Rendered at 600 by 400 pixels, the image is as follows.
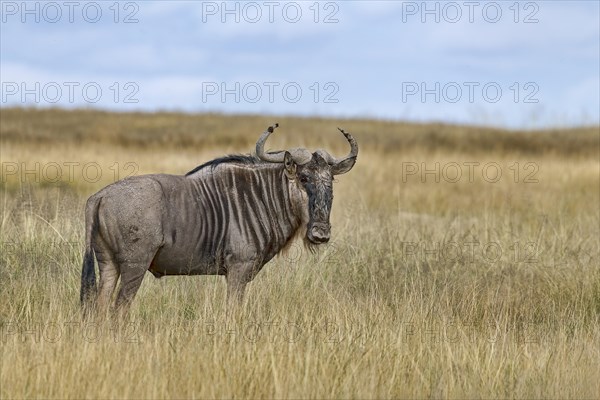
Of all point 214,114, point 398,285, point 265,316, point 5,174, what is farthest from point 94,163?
point 214,114

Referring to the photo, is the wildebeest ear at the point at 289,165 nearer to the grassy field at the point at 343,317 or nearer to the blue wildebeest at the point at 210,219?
the blue wildebeest at the point at 210,219

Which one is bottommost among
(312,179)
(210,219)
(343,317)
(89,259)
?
(343,317)

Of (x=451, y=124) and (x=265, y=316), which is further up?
(x=451, y=124)

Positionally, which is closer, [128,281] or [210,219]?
[128,281]

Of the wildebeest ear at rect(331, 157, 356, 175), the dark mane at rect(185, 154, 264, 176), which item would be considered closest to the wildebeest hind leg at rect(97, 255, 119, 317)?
the dark mane at rect(185, 154, 264, 176)

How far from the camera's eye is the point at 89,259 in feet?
22.5

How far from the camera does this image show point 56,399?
5.04 metres

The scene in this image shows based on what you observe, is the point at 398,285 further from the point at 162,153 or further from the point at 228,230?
the point at 162,153

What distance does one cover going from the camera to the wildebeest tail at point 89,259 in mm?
6750

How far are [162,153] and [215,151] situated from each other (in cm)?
145

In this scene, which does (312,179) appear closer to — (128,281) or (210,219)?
(210,219)

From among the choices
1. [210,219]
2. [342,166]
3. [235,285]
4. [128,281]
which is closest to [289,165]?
[342,166]

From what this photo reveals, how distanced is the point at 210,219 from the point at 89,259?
100cm

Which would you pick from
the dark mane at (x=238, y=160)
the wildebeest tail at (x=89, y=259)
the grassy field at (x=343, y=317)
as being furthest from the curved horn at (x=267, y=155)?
the wildebeest tail at (x=89, y=259)
